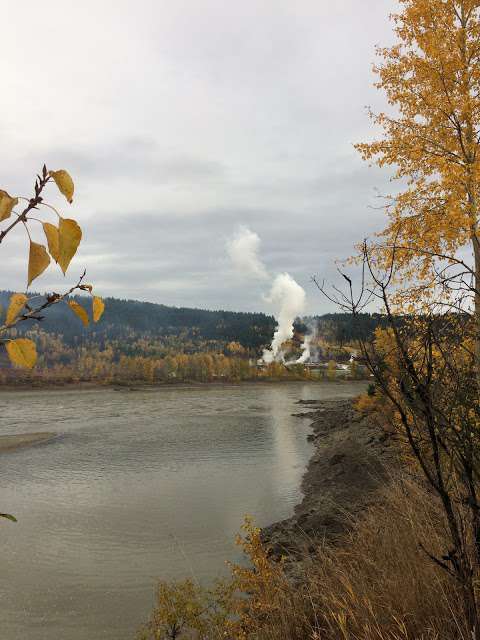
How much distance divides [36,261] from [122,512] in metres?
17.9

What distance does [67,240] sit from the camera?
1306mm

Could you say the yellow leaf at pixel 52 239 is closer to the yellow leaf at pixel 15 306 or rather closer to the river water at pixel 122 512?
the yellow leaf at pixel 15 306

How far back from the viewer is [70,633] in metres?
9.53

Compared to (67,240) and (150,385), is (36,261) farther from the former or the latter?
(150,385)

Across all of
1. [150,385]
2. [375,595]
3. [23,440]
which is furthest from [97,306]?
[150,385]

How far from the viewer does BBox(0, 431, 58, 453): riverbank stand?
30953 mm

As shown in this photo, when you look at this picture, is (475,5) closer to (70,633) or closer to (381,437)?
(70,633)

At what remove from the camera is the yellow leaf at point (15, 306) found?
1357 mm

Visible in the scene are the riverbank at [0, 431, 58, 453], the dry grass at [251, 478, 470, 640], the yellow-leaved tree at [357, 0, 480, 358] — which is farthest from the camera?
the riverbank at [0, 431, 58, 453]

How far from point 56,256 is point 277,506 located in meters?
17.6

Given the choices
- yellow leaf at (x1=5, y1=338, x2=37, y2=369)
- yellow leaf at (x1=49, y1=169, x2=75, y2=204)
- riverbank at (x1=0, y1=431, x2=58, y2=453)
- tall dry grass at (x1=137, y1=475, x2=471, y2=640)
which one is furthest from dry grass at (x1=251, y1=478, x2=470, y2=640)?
riverbank at (x1=0, y1=431, x2=58, y2=453)

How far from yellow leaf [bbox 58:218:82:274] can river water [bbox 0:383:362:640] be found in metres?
10.3

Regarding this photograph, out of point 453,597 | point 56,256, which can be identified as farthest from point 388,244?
point 56,256

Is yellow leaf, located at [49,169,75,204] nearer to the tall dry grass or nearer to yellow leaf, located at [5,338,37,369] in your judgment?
yellow leaf, located at [5,338,37,369]
